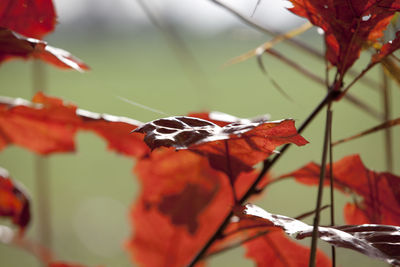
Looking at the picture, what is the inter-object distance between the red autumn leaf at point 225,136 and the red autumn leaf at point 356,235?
3 cm

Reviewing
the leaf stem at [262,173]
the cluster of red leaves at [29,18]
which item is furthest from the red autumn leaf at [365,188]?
the cluster of red leaves at [29,18]

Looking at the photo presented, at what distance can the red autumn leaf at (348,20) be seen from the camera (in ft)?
0.69

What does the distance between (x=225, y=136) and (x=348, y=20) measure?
103 millimetres

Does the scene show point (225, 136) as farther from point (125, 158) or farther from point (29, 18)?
point (125, 158)

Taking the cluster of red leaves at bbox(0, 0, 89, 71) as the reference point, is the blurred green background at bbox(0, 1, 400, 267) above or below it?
below

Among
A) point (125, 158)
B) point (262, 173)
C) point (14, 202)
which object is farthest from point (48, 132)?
point (125, 158)

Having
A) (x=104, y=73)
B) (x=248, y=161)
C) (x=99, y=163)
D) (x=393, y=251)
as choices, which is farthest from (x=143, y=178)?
(x=104, y=73)

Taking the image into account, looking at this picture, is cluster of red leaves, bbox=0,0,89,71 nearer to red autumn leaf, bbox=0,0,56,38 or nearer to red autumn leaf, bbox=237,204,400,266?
red autumn leaf, bbox=0,0,56,38

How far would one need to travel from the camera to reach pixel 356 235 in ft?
0.59

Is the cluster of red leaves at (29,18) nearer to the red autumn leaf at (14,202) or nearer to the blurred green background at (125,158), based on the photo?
the red autumn leaf at (14,202)

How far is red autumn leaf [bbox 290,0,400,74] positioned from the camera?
0.69 feet

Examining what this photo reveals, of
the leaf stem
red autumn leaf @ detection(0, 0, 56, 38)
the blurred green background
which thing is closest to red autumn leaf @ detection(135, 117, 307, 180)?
the leaf stem

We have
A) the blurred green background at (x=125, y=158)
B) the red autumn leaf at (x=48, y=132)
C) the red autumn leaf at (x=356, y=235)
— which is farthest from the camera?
the blurred green background at (x=125, y=158)

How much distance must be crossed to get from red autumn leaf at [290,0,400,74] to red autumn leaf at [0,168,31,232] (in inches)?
8.7
